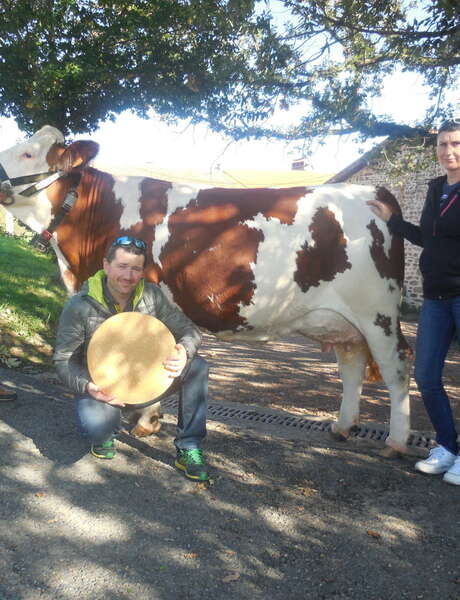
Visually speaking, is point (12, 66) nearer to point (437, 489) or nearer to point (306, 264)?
point (306, 264)

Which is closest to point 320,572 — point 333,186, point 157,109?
point 333,186

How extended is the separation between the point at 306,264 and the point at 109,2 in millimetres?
7221

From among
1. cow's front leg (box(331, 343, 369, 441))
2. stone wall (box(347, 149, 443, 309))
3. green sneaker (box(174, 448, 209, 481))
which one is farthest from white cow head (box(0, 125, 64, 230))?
stone wall (box(347, 149, 443, 309))

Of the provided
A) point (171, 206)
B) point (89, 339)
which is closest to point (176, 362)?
point (89, 339)

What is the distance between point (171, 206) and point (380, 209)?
4.77 feet

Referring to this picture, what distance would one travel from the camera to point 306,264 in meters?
3.70

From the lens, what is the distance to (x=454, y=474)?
339cm

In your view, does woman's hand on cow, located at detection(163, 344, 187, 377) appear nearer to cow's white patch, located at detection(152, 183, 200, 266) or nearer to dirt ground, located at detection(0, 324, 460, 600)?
dirt ground, located at detection(0, 324, 460, 600)

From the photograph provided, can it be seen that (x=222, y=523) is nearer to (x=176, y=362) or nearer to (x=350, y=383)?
(x=176, y=362)

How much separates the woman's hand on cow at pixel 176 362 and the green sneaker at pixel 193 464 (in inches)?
21.0

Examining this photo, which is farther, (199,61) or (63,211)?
(199,61)

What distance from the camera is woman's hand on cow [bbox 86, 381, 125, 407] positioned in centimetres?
297

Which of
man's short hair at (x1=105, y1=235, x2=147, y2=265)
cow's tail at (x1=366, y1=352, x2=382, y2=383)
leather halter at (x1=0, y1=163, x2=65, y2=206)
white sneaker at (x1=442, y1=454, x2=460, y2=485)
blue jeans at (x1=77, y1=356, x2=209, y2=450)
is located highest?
leather halter at (x1=0, y1=163, x2=65, y2=206)

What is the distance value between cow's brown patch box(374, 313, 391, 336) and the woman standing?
0.78 feet
